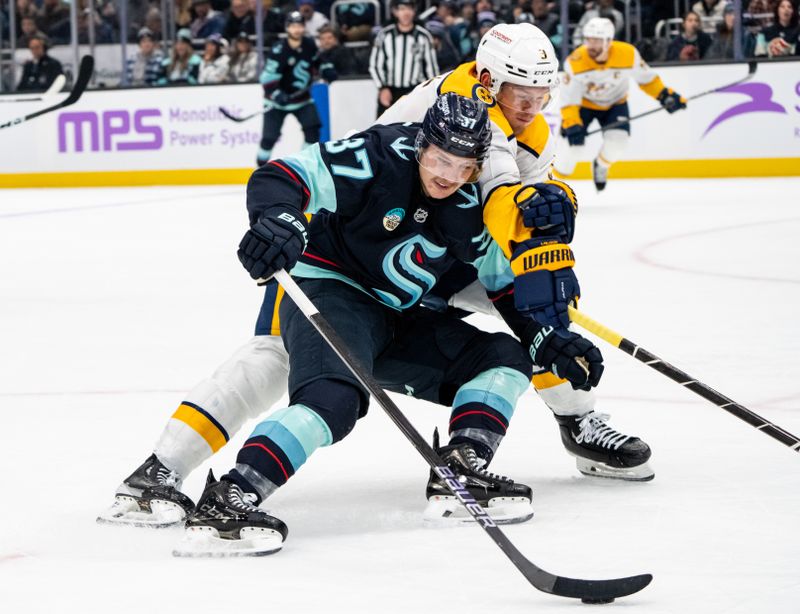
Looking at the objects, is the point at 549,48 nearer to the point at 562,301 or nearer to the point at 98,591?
the point at 562,301

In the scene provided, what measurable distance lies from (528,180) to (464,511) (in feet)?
3.10

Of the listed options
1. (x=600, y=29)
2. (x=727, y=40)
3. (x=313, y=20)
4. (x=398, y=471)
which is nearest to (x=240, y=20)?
(x=313, y=20)

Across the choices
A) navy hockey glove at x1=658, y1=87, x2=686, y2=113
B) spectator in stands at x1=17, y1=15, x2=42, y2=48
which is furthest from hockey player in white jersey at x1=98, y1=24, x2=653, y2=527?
spectator in stands at x1=17, y1=15, x2=42, y2=48

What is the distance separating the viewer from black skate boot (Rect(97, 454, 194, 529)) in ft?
8.41

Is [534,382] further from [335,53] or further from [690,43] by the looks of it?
[335,53]

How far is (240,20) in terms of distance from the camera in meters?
12.1

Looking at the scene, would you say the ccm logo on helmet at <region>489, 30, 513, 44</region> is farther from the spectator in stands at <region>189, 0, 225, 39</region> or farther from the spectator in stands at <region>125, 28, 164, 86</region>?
the spectator in stands at <region>189, 0, 225, 39</region>

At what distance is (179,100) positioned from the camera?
470 inches

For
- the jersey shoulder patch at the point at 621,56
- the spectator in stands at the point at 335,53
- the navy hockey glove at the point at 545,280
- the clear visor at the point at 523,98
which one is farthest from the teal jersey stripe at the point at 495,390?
the spectator in stands at the point at 335,53

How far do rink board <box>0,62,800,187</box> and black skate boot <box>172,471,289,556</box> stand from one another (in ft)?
28.8

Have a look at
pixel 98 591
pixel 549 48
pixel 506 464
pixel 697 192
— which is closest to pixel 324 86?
pixel 697 192

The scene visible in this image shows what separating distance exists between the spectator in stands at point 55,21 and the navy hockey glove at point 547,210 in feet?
33.9

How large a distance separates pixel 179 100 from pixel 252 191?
31.5 feet

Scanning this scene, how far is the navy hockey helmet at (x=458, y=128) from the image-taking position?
2539 mm
